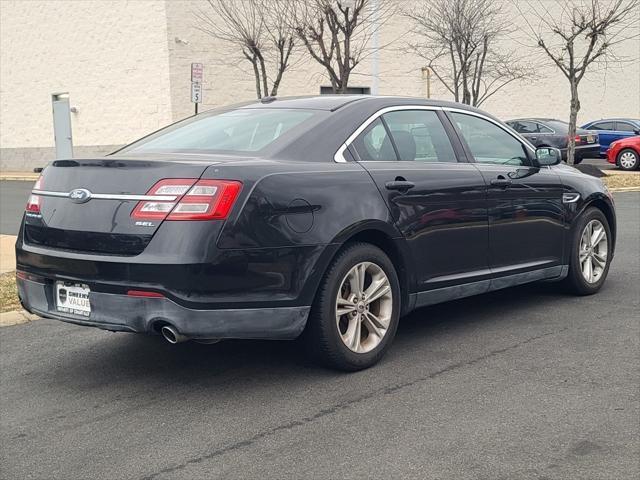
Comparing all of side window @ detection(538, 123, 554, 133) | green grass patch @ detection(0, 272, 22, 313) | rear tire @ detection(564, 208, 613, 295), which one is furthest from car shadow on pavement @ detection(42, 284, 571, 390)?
side window @ detection(538, 123, 554, 133)

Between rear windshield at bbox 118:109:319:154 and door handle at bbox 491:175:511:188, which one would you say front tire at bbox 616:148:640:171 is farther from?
rear windshield at bbox 118:109:319:154

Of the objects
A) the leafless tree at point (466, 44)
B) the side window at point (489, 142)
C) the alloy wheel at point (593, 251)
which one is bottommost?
the alloy wheel at point (593, 251)

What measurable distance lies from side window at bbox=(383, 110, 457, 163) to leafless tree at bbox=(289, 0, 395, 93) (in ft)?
46.4

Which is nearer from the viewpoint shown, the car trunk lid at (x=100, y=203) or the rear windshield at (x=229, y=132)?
the car trunk lid at (x=100, y=203)

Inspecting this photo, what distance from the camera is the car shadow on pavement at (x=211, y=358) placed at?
483cm

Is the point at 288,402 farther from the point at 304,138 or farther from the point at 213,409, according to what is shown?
the point at 304,138

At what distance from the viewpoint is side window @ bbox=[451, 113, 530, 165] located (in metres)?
5.99

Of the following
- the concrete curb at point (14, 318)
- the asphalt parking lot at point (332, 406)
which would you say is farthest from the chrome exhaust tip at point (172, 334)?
the concrete curb at point (14, 318)

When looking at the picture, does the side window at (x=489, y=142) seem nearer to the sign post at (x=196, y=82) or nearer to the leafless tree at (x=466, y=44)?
the sign post at (x=196, y=82)

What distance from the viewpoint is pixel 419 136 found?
5590 millimetres

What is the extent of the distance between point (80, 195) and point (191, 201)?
2.30 ft

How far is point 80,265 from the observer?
4.39 metres

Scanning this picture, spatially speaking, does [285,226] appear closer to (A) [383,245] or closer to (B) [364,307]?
(B) [364,307]

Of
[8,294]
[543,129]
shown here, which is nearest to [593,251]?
[8,294]
